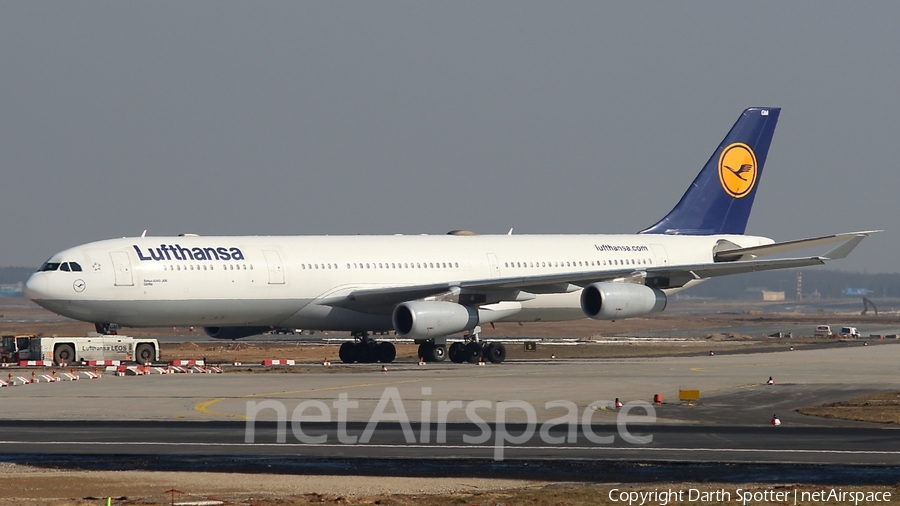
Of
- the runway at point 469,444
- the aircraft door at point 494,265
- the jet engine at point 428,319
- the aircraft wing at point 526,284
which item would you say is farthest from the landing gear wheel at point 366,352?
the runway at point 469,444

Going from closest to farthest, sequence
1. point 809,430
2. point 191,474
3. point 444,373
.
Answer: point 191,474 → point 809,430 → point 444,373

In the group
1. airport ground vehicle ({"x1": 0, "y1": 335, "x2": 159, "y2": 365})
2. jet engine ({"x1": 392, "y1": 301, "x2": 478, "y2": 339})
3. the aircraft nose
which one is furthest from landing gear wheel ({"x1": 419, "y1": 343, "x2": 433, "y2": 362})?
the aircraft nose

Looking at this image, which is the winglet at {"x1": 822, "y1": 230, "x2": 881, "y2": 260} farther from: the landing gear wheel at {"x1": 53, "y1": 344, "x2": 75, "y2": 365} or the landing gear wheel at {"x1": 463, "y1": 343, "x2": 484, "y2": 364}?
the landing gear wheel at {"x1": 53, "y1": 344, "x2": 75, "y2": 365}

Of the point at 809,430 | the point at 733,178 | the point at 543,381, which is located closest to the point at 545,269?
the point at 733,178

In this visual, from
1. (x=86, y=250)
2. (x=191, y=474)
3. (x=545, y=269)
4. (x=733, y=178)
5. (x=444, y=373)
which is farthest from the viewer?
(x=733, y=178)

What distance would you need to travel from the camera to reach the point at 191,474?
17.2 m

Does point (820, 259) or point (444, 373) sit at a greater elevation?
point (820, 259)

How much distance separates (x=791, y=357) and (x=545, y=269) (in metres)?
10.0

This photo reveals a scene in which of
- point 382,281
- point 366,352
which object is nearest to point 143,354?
point 366,352

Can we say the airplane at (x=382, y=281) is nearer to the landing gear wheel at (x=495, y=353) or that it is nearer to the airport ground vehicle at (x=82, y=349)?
the landing gear wheel at (x=495, y=353)

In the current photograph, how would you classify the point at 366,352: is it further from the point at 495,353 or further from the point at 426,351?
the point at 495,353

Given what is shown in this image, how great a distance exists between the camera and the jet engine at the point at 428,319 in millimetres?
43094

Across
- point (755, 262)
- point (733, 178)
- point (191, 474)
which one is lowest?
point (191, 474)

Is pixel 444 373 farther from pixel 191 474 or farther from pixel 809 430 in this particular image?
pixel 191 474
